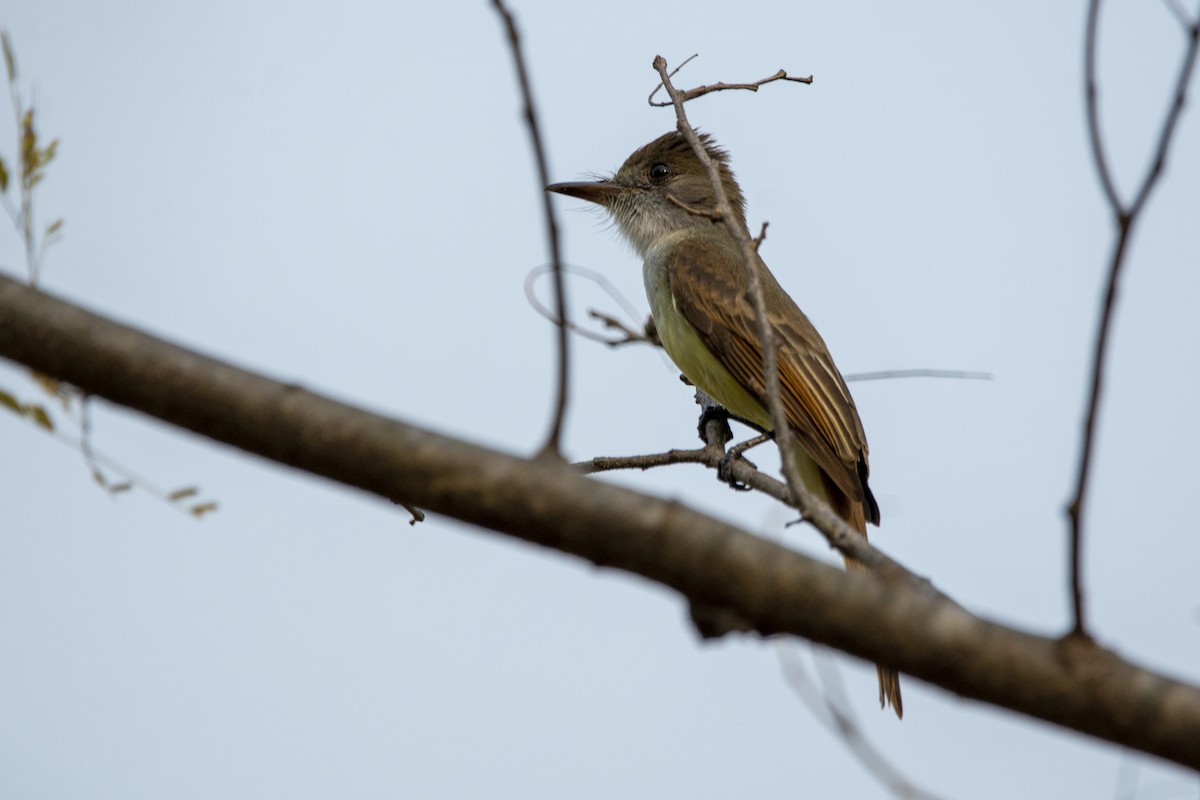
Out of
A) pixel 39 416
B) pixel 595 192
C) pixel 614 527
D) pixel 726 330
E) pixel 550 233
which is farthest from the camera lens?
pixel 595 192

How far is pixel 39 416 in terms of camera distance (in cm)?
300

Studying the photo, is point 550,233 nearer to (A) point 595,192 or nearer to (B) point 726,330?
(B) point 726,330

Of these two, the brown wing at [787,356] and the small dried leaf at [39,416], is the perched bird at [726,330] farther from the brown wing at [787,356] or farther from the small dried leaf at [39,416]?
the small dried leaf at [39,416]

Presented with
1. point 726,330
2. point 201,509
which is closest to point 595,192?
point 726,330

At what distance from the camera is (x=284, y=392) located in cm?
187

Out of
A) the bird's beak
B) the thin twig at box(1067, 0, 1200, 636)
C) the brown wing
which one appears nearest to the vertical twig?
the thin twig at box(1067, 0, 1200, 636)

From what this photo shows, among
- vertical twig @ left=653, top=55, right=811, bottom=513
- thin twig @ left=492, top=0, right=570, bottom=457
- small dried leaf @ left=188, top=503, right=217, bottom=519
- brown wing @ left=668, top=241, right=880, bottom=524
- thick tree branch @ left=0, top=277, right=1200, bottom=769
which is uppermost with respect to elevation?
thin twig @ left=492, top=0, right=570, bottom=457

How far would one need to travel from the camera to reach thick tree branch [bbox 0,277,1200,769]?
5.81ft

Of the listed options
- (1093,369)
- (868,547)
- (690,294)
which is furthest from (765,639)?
(690,294)

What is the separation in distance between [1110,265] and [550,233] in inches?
32.0

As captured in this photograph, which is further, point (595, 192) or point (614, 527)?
point (595, 192)

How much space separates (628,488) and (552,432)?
176 mm

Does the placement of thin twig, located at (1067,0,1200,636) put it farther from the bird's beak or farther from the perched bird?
the bird's beak

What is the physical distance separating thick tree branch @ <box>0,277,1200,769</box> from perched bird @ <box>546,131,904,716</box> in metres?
4.00
